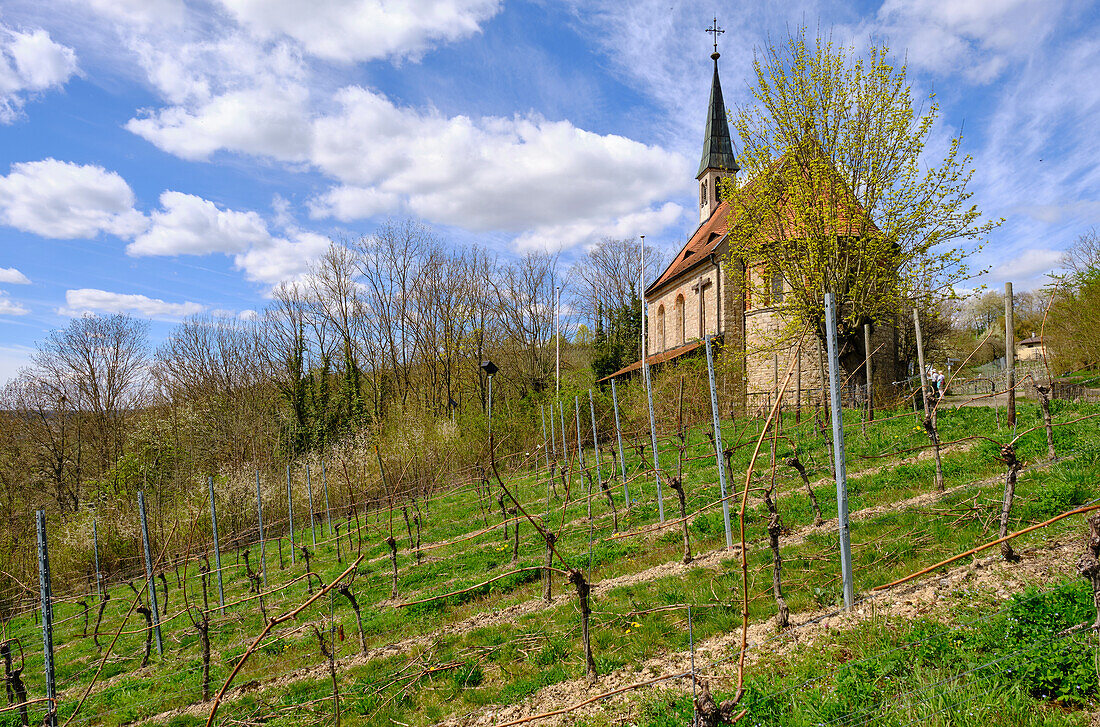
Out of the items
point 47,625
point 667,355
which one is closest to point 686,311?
point 667,355

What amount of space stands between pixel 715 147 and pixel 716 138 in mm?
605

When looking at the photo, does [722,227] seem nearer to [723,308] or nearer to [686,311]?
[686,311]

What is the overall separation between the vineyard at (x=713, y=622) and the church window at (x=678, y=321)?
2067 cm

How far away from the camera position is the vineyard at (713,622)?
335 centimetres

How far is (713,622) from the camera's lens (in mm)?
5055

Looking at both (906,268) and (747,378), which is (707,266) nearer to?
(747,378)

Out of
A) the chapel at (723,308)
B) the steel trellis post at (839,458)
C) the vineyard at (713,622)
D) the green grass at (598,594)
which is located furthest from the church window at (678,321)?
the steel trellis post at (839,458)

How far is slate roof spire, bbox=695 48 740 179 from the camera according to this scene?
112 feet

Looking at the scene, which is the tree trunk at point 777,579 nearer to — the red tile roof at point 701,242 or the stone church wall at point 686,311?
the stone church wall at point 686,311

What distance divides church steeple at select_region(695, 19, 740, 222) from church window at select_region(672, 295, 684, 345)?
23.6 ft

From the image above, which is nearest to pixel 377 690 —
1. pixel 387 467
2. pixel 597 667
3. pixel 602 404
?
pixel 597 667

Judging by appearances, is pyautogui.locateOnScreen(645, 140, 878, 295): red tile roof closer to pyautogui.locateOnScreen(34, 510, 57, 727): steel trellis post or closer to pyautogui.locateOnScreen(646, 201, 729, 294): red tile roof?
pyautogui.locateOnScreen(646, 201, 729, 294): red tile roof

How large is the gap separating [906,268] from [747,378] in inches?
347

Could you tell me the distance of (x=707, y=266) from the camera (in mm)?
27547
